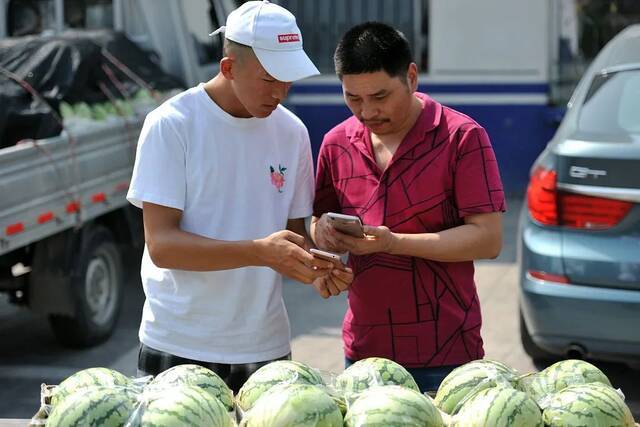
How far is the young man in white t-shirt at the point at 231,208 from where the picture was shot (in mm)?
3174

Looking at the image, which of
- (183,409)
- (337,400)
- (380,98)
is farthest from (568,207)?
(183,409)

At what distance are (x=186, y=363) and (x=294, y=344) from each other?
3829mm

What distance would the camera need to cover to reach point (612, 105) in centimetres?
572

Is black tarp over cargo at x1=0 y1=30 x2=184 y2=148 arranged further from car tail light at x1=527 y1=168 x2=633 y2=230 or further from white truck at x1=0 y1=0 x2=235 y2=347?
car tail light at x1=527 y1=168 x2=633 y2=230

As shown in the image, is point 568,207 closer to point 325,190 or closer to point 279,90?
point 325,190

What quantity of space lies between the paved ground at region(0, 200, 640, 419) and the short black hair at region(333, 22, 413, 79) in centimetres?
311

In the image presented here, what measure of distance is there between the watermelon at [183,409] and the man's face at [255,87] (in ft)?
3.47

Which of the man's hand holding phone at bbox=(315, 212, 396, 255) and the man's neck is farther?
the man's neck

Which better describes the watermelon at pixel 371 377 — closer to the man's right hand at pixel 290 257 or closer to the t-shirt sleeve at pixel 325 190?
the man's right hand at pixel 290 257

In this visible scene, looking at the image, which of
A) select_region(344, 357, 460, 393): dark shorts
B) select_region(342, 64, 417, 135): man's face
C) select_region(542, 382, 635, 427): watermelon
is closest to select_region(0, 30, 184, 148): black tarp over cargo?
select_region(342, 64, 417, 135): man's face

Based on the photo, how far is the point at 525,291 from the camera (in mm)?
5492

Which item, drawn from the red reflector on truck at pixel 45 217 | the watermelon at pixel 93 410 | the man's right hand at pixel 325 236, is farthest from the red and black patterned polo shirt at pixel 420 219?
the red reflector on truck at pixel 45 217

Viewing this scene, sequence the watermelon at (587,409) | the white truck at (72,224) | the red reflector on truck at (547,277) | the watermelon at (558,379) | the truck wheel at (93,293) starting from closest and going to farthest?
the watermelon at (587,409) → the watermelon at (558,379) → the red reflector on truck at (547,277) → the white truck at (72,224) → the truck wheel at (93,293)

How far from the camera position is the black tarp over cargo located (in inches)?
269
